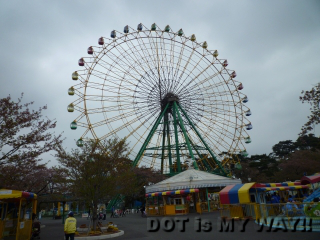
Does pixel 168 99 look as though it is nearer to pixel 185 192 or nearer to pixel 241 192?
pixel 185 192

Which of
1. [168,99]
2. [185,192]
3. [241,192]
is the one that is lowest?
[241,192]

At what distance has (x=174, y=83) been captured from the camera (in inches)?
1204

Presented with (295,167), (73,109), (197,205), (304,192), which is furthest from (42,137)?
(295,167)

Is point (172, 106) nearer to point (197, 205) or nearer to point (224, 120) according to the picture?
point (224, 120)

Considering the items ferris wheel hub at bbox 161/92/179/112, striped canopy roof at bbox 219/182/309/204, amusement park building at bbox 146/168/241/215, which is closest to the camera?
striped canopy roof at bbox 219/182/309/204

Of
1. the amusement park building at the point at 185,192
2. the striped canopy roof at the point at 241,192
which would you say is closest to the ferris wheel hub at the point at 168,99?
the amusement park building at the point at 185,192

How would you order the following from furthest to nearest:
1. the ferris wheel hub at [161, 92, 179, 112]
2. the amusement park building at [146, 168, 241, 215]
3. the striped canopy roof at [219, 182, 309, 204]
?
the ferris wheel hub at [161, 92, 179, 112] < the amusement park building at [146, 168, 241, 215] < the striped canopy roof at [219, 182, 309, 204]

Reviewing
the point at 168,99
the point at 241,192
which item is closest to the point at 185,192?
the point at 241,192

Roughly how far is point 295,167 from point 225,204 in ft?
80.1

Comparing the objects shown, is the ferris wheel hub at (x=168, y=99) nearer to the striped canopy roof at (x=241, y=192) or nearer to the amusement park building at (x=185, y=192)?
the amusement park building at (x=185, y=192)

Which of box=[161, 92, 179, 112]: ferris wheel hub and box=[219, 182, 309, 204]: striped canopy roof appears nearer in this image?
box=[219, 182, 309, 204]: striped canopy roof

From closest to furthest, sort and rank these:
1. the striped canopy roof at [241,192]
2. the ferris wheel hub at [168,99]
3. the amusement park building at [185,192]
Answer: the striped canopy roof at [241,192] < the amusement park building at [185,192] < the ferris wheel hub at [168,99]

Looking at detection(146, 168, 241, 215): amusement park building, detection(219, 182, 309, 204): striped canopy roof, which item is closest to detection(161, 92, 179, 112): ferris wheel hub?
detection(146, 168, 241, 215): amusement park building

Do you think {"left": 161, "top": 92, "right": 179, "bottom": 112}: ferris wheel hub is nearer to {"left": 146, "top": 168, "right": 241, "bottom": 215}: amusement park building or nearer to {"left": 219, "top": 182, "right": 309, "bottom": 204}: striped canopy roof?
{"left": 146, "top": 168, "right": 241, "bottom": 215}: amusement park building
